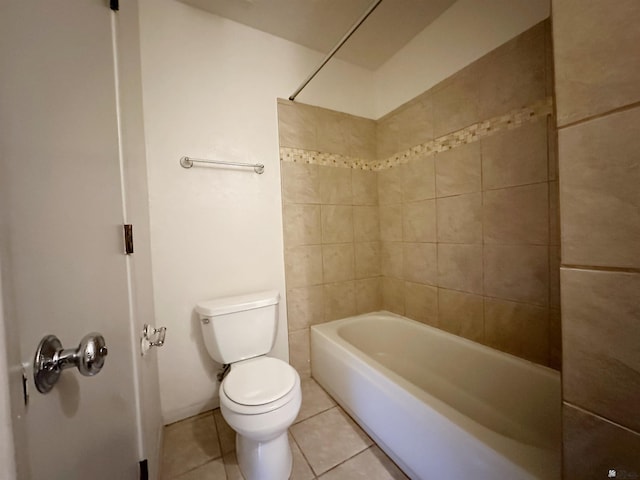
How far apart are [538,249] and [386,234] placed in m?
0.92

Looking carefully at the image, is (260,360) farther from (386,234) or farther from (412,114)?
(412,114)

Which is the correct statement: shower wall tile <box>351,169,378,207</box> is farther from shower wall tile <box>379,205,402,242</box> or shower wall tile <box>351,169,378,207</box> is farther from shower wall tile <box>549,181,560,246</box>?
shower wall tile <box>549,181,560,246</box>

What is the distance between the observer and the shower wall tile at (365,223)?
1.82m

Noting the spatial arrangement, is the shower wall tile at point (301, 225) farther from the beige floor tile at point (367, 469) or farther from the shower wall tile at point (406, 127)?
the beige floor tile at point (367, 469)

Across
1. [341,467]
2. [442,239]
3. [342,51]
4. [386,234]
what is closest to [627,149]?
[442,239]

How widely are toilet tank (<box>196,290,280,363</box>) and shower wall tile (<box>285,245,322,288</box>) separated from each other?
0.26 meters

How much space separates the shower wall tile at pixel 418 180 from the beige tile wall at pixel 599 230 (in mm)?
1134

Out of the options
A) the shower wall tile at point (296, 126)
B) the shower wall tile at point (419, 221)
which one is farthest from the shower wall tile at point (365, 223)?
the shower wall tile at point (296, 126)

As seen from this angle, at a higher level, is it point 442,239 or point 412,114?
point 412,114

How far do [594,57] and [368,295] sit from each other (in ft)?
5.51

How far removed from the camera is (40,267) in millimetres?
356

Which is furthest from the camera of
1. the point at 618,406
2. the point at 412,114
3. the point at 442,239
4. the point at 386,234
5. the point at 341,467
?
the point at 386,234

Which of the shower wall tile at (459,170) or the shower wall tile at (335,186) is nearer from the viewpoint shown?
the shower wall tile at (459,170)

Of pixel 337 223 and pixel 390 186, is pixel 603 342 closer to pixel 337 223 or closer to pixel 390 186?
pixel 337 223
